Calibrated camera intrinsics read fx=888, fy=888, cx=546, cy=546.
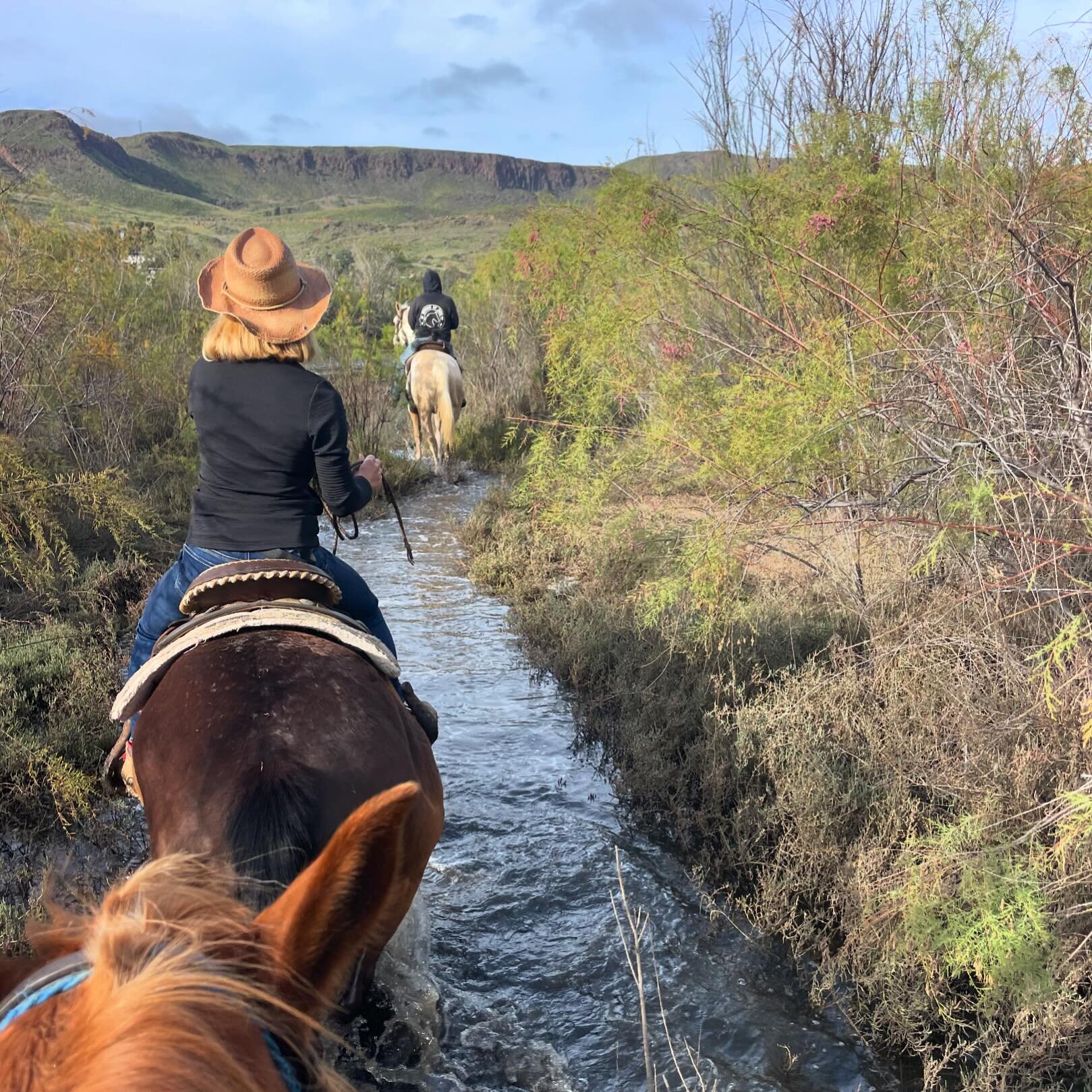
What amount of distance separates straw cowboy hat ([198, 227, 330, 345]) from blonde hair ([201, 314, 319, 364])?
2 cm

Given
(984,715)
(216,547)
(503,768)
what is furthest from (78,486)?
(984,715)

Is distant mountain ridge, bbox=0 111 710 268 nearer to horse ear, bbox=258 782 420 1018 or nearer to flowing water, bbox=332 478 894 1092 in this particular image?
flowing water, bbox=332 478 894 1092

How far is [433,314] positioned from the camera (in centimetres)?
1127

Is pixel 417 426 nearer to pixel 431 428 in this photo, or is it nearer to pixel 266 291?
pixel 431 428

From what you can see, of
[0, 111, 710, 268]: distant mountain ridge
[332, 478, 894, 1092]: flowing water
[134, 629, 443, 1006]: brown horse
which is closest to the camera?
[134, 629, 443, 1006]: brown horse

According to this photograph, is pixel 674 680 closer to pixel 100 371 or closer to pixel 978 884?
pixel 978 884

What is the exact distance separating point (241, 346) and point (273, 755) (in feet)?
5.35

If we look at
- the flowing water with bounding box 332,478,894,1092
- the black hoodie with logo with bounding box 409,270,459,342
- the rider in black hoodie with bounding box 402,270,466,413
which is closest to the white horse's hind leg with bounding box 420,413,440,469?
the rider in black hoodie with bounding box 402,270,466,413

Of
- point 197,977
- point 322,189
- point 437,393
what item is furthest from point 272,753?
point 322,189

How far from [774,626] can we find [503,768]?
5.73 feet

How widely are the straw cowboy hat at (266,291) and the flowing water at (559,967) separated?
2.31m

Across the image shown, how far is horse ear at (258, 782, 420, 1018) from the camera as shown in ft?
3.39

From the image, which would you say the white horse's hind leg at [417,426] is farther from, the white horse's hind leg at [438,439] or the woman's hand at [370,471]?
the woman's hand at [370,471]

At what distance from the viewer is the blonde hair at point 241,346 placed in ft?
10.2
